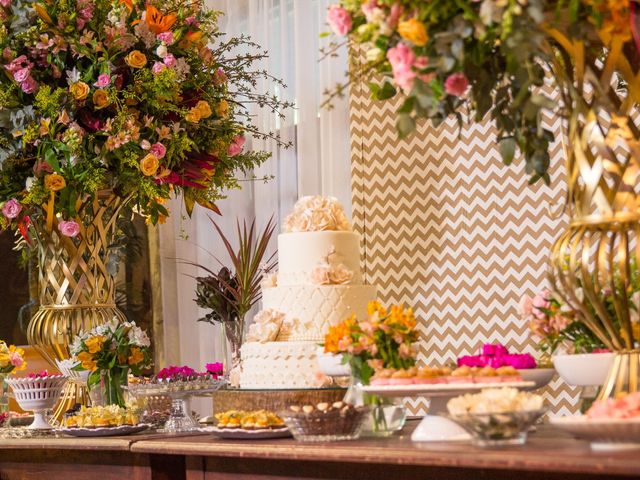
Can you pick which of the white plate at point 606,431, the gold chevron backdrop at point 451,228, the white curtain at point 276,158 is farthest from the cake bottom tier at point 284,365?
the white curtain at point 276,158

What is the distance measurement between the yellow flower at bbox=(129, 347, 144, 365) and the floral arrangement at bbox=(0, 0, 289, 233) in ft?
1.72

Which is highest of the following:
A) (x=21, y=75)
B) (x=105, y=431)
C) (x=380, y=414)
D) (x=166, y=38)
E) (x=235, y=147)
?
(x=166, y=38)

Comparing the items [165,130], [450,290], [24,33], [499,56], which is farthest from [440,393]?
[450,290]

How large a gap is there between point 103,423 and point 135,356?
1.37ft

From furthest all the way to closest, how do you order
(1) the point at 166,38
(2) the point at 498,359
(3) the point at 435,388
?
(1) the point at 166,38, (2) the point at 498,359, (3) the point at 435,388

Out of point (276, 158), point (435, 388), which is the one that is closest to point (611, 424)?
point (435, 388)

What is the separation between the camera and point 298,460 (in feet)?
6.97

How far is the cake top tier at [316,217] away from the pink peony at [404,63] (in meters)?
1.12

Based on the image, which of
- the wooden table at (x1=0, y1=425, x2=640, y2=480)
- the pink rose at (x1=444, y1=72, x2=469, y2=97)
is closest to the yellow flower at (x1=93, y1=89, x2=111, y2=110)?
the wooden table at (x1=0, y1=425, x2=640, y2=480)

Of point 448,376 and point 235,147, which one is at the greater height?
point 235,147

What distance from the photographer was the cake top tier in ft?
9.37

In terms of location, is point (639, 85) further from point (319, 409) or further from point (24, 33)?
point (24, 33)

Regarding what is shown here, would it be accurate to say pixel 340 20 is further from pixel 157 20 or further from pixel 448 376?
pixel 157 20

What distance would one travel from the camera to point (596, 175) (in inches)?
73.4
